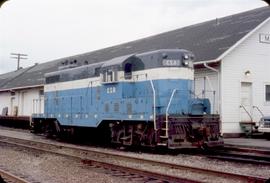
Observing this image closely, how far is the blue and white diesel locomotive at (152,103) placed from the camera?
1384 centimetres

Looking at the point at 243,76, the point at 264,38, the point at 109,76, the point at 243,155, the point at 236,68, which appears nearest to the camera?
the point at 243,155

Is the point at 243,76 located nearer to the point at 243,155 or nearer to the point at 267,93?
the point at 267,93

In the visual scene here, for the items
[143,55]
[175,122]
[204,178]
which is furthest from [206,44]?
[204,178]

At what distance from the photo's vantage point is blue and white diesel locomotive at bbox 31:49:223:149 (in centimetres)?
1384

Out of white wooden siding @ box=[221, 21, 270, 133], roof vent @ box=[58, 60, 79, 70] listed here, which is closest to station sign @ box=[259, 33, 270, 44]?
white wooden siding @ box=[221, 21, 270, 133]

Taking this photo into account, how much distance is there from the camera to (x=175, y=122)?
13.7 metres

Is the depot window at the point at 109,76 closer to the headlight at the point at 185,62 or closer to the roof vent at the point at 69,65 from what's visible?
the headlight at the point at 185,62

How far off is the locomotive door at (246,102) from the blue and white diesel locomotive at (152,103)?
567cm

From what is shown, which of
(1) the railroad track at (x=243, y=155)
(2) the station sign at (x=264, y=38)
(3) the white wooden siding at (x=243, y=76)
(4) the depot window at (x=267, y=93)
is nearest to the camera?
(1) the railroad track at (x=243, y=155)

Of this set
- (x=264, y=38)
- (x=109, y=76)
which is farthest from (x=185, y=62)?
(x=264, y=38)

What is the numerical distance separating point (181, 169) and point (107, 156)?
3660 mm

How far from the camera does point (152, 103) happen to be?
13.9 metres

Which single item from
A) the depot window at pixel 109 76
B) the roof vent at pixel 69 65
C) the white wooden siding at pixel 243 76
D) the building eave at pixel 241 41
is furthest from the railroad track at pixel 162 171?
the white wooden siding at pixel 243 76

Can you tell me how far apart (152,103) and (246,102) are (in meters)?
8.00
